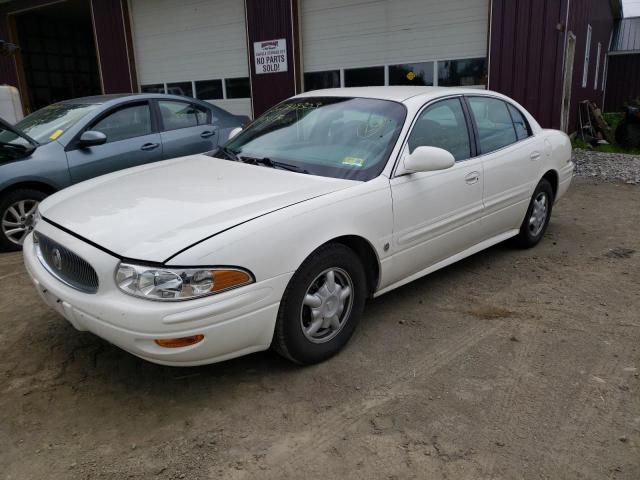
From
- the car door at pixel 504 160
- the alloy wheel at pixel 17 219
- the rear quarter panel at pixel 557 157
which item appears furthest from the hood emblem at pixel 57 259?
the rear quarter panel at pixel 557 157

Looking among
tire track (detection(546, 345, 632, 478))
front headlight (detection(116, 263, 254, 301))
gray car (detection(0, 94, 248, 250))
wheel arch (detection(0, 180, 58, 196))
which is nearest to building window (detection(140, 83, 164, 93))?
gray car (detection(0, 94, 248, 250))

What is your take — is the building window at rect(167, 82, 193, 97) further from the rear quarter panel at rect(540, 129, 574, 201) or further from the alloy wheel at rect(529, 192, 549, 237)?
the alloy wheel at rect(529, 192, 549, 237)

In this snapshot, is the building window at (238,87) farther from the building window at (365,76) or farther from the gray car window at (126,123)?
the gray car window at (126,123)

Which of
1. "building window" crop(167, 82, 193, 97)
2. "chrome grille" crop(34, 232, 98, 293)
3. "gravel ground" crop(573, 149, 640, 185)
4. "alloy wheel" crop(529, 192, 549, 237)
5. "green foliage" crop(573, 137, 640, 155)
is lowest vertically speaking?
"green foliage" crop(573, 137, 640, 155)

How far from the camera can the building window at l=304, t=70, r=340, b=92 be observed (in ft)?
36.2

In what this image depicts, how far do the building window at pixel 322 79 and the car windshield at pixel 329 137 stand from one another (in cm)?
713

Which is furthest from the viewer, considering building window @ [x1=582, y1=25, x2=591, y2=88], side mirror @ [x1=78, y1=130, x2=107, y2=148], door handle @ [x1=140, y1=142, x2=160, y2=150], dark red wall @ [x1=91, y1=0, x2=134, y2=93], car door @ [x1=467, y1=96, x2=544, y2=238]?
building window @ [x1=582, y1=25, x2=591, y2=88]

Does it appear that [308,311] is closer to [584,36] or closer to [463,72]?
[463,72]

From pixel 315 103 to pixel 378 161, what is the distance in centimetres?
102

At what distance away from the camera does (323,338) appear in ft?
10.2

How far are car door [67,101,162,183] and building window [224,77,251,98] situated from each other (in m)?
6.30

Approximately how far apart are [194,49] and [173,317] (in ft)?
38.4

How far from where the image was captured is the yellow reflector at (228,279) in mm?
2484

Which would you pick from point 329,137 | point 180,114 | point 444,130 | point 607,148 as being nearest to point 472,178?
point 444,130
